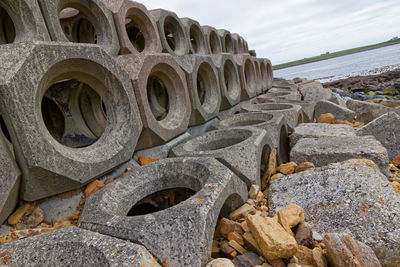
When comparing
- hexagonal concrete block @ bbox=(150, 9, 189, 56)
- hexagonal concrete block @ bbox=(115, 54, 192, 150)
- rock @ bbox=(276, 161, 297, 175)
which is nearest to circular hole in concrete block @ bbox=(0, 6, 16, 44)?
hexagonal concrete block @ bbox=(115, 54, 192, 150)

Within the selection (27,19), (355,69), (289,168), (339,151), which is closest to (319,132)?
(339,151)

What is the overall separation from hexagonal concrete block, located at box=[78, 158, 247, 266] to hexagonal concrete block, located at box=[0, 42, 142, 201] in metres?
0.38

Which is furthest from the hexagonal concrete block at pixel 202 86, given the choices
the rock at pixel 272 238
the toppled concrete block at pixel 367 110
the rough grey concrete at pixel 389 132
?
the toppled concrete block at pixel 367 110

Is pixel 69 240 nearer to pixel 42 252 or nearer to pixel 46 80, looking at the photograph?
pixel 42 252

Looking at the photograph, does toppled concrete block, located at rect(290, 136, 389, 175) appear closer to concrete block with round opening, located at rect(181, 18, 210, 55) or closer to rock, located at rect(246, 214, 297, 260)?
rock, located at rect(246, 214, 297, 260)

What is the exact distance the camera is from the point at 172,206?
1.99 meters

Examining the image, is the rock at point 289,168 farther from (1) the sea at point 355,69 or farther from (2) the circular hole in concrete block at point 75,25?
(1) the sea at point 355,69

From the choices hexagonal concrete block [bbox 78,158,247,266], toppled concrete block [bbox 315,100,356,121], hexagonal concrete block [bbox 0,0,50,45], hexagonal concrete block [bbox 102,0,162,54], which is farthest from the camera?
toppled concrete block [bbox 315,100,356,121]

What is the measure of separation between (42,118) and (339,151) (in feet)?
10.5

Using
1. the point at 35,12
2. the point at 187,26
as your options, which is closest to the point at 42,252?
the point at 35,12

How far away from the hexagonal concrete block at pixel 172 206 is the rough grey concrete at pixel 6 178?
0.62m

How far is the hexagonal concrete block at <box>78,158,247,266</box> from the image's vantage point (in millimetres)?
1526

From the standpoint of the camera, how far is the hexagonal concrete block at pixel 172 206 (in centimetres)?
153

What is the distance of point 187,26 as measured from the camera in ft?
25.7
